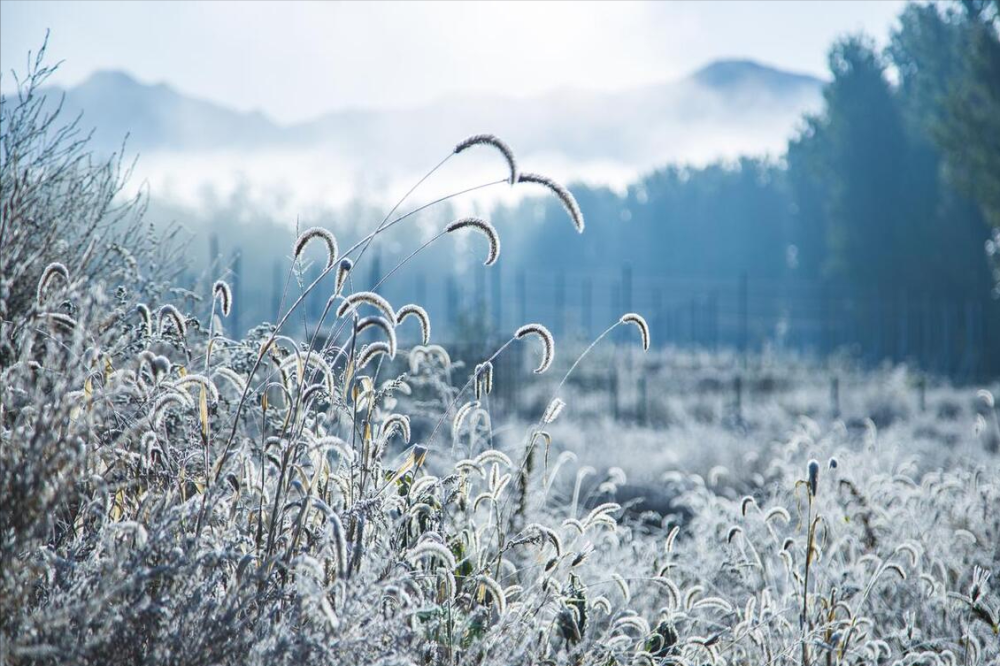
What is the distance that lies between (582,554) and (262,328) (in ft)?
4.05

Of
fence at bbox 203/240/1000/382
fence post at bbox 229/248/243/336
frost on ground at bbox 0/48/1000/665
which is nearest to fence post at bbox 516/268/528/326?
fence at bbox 203/240/1000/382

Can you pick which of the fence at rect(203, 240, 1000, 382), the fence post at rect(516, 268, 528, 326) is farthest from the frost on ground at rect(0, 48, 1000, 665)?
the fence post at rect(516, 268, 528, 326)

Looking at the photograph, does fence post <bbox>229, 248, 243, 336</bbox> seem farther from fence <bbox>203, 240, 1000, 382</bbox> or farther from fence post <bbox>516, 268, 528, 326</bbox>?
fence post <bbox>516, 268, 528, 326</bbox>

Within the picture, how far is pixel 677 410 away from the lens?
12.1m

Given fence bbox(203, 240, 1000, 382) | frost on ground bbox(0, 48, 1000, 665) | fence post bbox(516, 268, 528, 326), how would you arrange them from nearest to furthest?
frost on ground bbox(0, 48, 1000, 665) < fence bbox(203, 240, 1000, 382) < fence post bbox(516, 268, 528, 326)

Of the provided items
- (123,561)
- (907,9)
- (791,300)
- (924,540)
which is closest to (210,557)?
(123,561)

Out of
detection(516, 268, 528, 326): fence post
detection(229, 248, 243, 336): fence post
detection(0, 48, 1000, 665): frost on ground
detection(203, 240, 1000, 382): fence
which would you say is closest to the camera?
detection(0, 48, 1000, 665): frost on ground

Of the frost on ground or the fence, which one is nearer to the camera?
the frost on ground

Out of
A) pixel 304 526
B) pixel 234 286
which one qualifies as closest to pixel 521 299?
pixel 234 286

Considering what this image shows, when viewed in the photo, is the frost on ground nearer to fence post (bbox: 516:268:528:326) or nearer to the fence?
the fence

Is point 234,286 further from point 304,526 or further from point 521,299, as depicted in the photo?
point 304,526

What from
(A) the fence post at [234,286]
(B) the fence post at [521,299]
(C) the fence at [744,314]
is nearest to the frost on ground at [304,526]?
(A) the fence post at [234,286]

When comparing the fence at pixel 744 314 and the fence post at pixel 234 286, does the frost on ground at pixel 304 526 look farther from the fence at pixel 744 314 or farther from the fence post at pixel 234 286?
the fence at pixel 744 314

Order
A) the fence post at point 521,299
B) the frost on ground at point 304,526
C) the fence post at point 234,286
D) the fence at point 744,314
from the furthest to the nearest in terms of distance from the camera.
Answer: the fence post at point 521,299 → the fence at point 744,314 → the fence post at point 234,286 → the frost on ground at point 304,526
